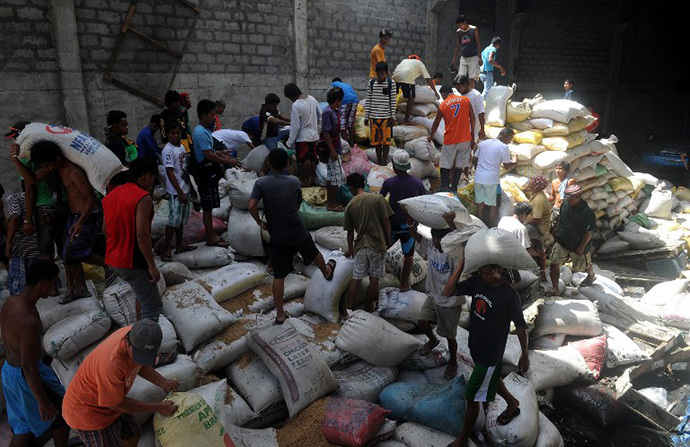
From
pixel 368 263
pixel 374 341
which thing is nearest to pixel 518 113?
pixel 368 263

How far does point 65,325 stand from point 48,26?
203 inches

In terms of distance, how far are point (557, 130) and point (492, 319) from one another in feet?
17.8

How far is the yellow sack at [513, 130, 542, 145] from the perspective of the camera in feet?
25.1

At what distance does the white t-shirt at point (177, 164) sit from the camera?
15.3 ft

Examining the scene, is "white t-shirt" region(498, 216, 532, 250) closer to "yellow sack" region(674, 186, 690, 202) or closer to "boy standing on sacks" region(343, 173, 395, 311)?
"boy standing on sacks" region(343, 173, 395, 311)

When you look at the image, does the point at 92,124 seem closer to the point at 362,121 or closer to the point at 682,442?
the point at 362,121

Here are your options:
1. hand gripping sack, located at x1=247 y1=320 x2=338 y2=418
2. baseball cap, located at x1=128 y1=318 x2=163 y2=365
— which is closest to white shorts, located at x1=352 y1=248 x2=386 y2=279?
hand gripping sack, located at x1=247 y1=320 x2=338 y2=418

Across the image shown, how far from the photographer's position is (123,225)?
3217mm

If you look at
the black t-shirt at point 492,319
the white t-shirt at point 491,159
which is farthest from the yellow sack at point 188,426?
the white t-shirt at point 491,159

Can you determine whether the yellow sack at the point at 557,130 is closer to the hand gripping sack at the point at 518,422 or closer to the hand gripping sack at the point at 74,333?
the hand gripping sack at the point at 518,422

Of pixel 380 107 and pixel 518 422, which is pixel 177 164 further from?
pixel 518 422

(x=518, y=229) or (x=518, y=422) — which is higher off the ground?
(x=518, y=229)

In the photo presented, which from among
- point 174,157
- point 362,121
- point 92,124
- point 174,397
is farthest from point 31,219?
point 362,121

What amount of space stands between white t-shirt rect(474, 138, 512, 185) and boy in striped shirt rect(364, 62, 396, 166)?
1555mm
